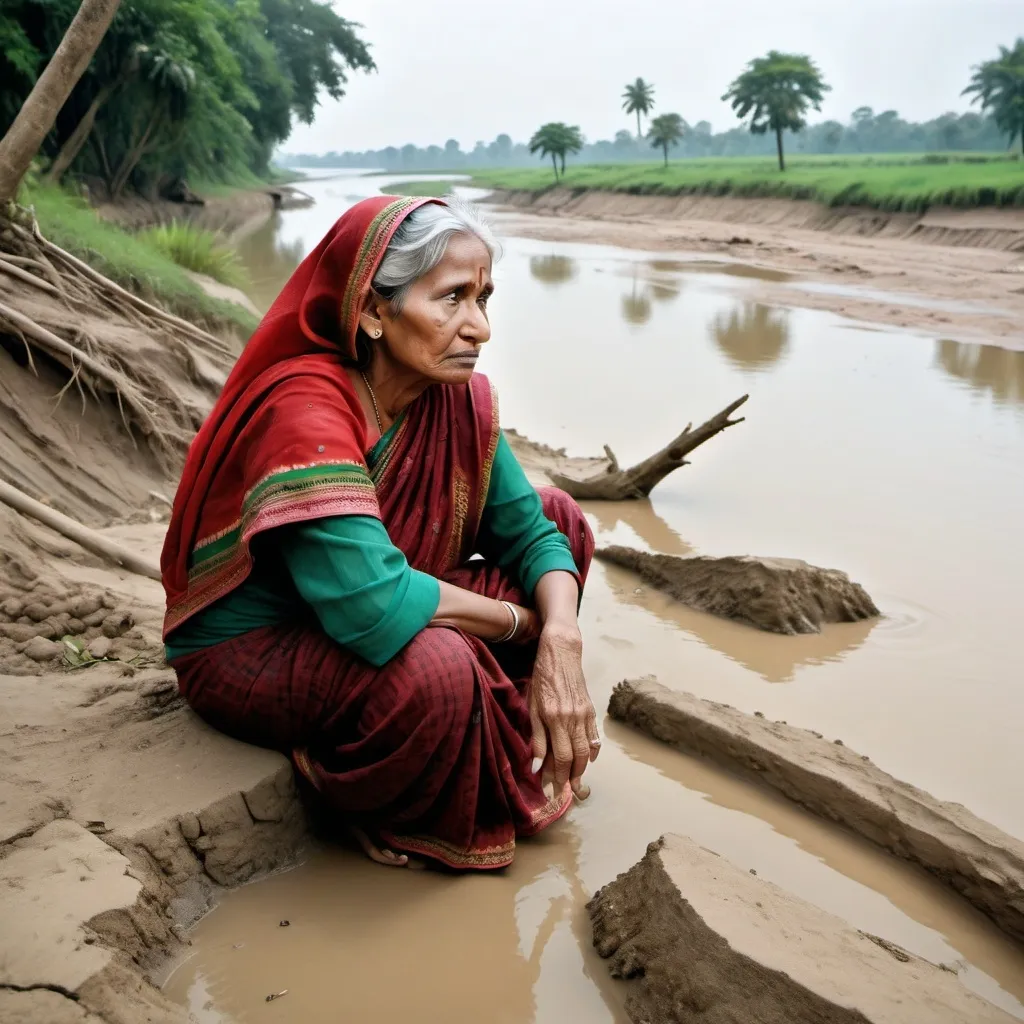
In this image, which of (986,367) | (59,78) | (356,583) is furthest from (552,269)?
(356,583)

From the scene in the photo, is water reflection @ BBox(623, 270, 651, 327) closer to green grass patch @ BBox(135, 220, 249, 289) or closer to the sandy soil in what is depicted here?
the sandy soil

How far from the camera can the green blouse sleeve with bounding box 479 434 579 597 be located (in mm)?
2314

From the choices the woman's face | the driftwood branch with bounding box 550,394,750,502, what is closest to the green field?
the driftwood branch with bounding box 550,394,750,502

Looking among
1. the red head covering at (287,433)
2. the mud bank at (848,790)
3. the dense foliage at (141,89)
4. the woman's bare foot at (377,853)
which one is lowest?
the mud bank at (848,790)

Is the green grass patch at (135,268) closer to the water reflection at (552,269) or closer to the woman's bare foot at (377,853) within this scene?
the woman's bare foot at (377,853)

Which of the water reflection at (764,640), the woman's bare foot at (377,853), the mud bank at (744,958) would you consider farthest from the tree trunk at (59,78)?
the mud bank at (744,958)

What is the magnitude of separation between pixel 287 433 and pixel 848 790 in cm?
145

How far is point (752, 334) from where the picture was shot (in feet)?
39.3

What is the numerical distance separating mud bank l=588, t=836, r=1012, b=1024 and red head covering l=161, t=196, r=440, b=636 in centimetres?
84

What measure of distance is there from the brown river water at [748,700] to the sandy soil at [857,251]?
4.47 m

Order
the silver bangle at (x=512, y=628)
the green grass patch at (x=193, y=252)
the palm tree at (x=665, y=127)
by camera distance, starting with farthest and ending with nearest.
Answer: the palm tree at (x=665, y=127) < the green grass patch at (x=193, y=252) < the silver bangle at (x=512, y=628)

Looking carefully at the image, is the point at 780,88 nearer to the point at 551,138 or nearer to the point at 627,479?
the point at 551,138

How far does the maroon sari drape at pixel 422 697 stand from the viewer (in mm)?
1918

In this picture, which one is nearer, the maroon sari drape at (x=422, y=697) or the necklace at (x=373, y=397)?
the maroon sari drape at (x=422, y=697)
